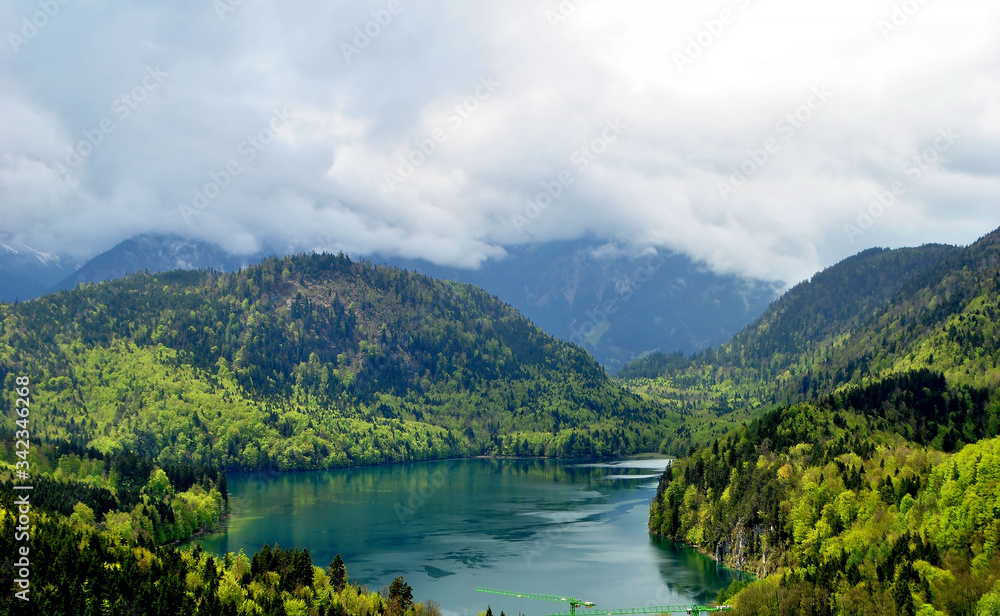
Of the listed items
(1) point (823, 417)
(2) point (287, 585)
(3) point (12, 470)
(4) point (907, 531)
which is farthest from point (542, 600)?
(3) point (12, 470)

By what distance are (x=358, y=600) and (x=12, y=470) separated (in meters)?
101

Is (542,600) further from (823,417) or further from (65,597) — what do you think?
(823,417)

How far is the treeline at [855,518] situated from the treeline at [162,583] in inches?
2340

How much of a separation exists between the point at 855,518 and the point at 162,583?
110136 mm

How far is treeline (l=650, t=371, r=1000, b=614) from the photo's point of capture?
113625mm

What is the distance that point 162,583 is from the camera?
350 feet

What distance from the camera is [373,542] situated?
19900 centimetres

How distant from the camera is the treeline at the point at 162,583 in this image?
324 feet

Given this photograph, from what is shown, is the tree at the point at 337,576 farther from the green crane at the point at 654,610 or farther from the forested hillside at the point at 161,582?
the green crane at the point at 654,610

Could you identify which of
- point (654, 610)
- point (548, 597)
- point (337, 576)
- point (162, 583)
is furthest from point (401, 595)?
point (654, 610)

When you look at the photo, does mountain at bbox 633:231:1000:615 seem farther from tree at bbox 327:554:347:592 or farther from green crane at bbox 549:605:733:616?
tree at bbox 327:554:347:592

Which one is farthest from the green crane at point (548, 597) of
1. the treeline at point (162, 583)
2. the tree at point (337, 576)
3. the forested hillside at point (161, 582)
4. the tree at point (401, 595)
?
the tree at point (337, 576)

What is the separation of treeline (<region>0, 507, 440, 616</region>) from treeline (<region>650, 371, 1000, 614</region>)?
59444 millimetres

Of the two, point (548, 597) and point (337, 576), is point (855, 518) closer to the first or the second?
point (548, 597)
